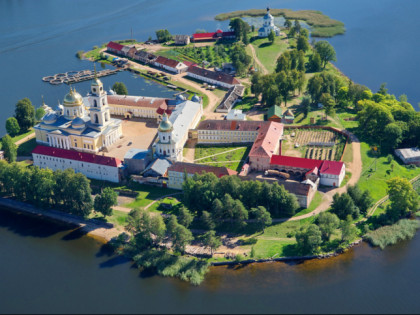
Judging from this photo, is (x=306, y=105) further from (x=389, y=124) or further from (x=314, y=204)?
(x=314, y=204)

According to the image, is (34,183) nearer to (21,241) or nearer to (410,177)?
(21,241)

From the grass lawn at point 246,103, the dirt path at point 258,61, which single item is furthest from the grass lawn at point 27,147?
the dirt path at point 258,61

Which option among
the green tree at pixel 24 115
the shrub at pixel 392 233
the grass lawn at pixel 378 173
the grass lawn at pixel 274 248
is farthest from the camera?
the green tree at pixel 24 115

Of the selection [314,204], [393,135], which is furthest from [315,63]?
[314,204]

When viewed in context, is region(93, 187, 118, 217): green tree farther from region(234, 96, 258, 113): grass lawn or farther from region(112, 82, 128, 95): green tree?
region(112, 82, 128, 95): green tree

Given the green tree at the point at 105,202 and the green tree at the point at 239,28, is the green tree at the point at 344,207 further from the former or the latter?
the green tree at the point at 239,28

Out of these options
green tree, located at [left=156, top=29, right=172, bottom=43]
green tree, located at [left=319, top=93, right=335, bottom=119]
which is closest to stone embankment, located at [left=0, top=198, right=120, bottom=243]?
green tree, located at [left=319, top=93, right=335, bottom=119]

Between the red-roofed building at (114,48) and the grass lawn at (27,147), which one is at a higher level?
the red-roofed building at (114,48)
